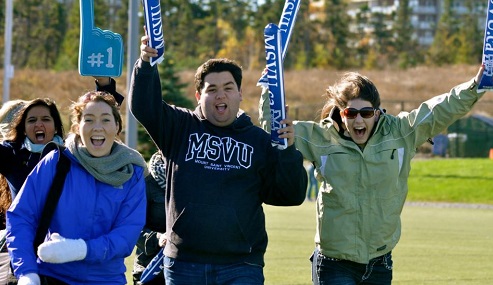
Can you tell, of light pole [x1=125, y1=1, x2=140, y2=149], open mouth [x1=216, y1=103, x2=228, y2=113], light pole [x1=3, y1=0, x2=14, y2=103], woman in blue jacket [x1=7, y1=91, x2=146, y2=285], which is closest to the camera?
woman in blue jacket [x1=7, y1=91, x2=146, y2=285]

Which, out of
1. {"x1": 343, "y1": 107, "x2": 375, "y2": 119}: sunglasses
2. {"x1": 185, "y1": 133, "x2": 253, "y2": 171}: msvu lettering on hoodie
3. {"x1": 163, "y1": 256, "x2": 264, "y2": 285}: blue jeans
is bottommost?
{"x1": 163, "y1": 256, "x2": 264, "y2": 285}: blue jeans

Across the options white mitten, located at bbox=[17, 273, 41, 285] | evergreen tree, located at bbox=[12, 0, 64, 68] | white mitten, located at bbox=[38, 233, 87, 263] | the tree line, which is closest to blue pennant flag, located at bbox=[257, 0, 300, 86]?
white mitten, located at bbox=[38, 233, 87, 263]

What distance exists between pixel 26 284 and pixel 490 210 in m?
25.0

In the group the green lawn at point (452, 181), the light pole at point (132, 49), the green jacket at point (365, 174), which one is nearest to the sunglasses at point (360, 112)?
the green jacket at point (365, 174)

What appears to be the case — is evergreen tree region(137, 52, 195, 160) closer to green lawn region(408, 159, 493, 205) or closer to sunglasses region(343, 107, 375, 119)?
green lawn region(408, 159, 493, 205)

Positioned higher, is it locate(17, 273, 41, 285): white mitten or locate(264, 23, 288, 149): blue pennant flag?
locate(264, 23, 288, 149): blue pennant flag

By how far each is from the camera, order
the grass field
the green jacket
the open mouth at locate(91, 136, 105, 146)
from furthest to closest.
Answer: the grass field, the green jacket, the open mouth at locate(91, 136, 105, 146)

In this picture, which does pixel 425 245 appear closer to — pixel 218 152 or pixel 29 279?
pixel 218 152

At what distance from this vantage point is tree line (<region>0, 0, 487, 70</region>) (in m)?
81.9

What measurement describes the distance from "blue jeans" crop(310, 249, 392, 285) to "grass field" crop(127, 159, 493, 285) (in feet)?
16.5

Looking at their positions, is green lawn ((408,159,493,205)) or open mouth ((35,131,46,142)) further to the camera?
green lawn ((408,159,493,205))

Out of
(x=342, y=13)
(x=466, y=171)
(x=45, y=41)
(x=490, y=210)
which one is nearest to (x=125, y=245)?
(x=490, y=210)

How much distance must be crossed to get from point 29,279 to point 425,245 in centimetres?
1239

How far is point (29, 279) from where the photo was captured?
5.50 meters
